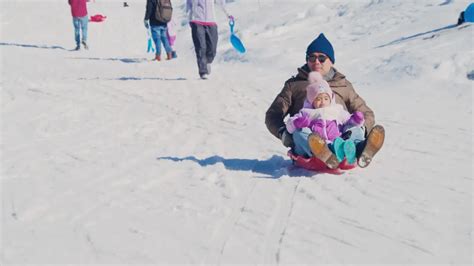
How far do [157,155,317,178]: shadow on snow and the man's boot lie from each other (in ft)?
1.22

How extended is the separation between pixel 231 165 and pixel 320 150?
913 mm

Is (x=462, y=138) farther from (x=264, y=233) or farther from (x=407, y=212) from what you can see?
(x=264, y=233)

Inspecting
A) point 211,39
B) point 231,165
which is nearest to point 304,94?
point 231,165

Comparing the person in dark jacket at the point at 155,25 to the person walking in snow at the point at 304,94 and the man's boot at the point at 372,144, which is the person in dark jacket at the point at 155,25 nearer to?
the person walking in snow at the point at 304,94

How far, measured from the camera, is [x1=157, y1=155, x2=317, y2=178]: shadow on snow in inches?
165

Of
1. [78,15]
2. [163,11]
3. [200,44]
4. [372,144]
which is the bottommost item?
[78,15]

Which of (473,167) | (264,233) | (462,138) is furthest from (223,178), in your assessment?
(462,138)

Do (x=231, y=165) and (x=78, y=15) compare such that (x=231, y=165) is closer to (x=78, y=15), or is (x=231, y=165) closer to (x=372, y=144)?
(x=372, y=144)

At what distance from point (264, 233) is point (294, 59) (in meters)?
7.29

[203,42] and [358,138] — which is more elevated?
[358,138]

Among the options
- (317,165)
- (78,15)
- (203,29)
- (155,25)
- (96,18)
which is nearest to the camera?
(317,165)

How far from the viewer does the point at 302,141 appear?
3.99m

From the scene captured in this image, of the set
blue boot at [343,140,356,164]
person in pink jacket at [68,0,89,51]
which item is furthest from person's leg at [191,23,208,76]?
person in pink jacket at [68,0,89,51]

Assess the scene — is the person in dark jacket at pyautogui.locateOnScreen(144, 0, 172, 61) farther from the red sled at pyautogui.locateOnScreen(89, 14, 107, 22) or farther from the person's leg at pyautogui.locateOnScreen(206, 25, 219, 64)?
the red sled at pyautogui.locateOnScreen(89, 14, 107, 22)
